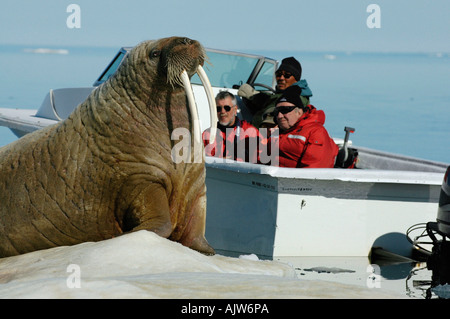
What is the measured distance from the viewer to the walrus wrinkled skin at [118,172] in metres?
4.69

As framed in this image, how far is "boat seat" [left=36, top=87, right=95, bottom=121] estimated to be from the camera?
27.2 feet

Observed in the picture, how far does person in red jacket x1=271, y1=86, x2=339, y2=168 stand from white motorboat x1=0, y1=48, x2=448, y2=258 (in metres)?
0.38

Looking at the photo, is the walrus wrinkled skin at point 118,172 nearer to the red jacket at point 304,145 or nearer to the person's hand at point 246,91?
the red jacket at point 304,145

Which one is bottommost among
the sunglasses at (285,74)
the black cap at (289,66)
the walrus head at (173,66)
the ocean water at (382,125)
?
the ocean water at (382,125)

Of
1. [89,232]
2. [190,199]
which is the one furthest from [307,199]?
[89,232]

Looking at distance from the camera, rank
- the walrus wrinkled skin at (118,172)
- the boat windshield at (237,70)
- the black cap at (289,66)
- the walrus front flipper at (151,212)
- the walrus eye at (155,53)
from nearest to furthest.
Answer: the walrus front flipper at (151,212) → the walrus wrinkled skin at (118,172) → the walrus eye at (155,53) → the black cap at (289,66) → the boat windshield at (237,70)

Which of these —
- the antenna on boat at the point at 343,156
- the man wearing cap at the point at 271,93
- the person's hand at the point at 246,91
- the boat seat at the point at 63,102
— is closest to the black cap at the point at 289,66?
the man wearing cap at the point at 271,93

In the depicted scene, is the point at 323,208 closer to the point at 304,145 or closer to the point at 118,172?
the point at 304,145

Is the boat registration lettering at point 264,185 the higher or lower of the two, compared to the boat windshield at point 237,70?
lower

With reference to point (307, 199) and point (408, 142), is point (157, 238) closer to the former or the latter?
point (307, 199)

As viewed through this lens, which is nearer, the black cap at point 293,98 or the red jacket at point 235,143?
the black cap at point 293,98

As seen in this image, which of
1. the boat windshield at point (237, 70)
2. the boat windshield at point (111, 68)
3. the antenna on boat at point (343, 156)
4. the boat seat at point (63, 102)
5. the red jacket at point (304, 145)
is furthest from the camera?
the boat windshield at point (237, 70)

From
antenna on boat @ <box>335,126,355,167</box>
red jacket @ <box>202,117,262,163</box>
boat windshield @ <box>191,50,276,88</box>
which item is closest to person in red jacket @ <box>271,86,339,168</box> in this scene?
red jacket @ <box>202,117,262,163</box>

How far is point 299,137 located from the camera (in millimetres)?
6379
